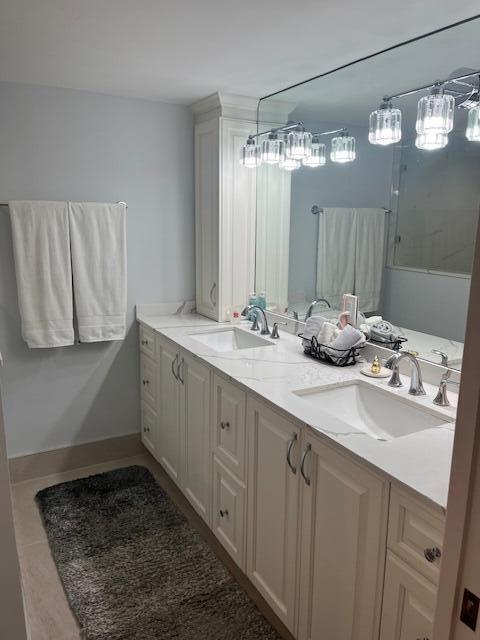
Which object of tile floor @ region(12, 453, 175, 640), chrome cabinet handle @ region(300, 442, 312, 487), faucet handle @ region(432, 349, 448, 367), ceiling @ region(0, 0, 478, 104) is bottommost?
tile floor @ region(12, 453, 175, 640)

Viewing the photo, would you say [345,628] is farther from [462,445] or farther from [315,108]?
[315,108]

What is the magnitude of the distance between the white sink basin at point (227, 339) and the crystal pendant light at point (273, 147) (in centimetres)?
96

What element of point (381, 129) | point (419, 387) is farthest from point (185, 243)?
point (419, 387)

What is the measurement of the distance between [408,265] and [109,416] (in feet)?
6.76

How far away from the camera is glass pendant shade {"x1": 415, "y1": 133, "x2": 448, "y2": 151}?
5.91ft

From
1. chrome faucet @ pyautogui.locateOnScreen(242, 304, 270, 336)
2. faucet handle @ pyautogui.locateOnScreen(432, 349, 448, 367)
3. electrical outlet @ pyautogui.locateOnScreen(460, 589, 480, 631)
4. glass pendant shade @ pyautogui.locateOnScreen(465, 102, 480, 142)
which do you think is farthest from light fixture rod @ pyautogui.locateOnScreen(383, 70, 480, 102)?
electrical outlet @ pyautogui.locateOnScreen(460, 589, 480, 631)

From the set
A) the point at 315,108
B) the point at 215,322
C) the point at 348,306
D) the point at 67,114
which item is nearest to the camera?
the point at 348,306

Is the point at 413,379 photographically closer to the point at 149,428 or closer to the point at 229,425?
the point at 229,425

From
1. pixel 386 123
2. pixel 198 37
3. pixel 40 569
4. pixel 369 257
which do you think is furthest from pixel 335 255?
pixel 40 569

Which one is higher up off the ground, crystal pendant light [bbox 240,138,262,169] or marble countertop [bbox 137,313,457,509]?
crystal pendant light [bbox 240,138,262,169]

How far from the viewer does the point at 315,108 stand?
2.51 metres

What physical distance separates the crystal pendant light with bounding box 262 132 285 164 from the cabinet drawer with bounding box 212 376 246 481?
4.10 feet

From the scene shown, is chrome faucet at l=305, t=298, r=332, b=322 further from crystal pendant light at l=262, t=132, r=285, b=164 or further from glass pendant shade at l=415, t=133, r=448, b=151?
glass pendant shade at l=415, t=133, r=448, b=151

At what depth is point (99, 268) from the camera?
286cm
